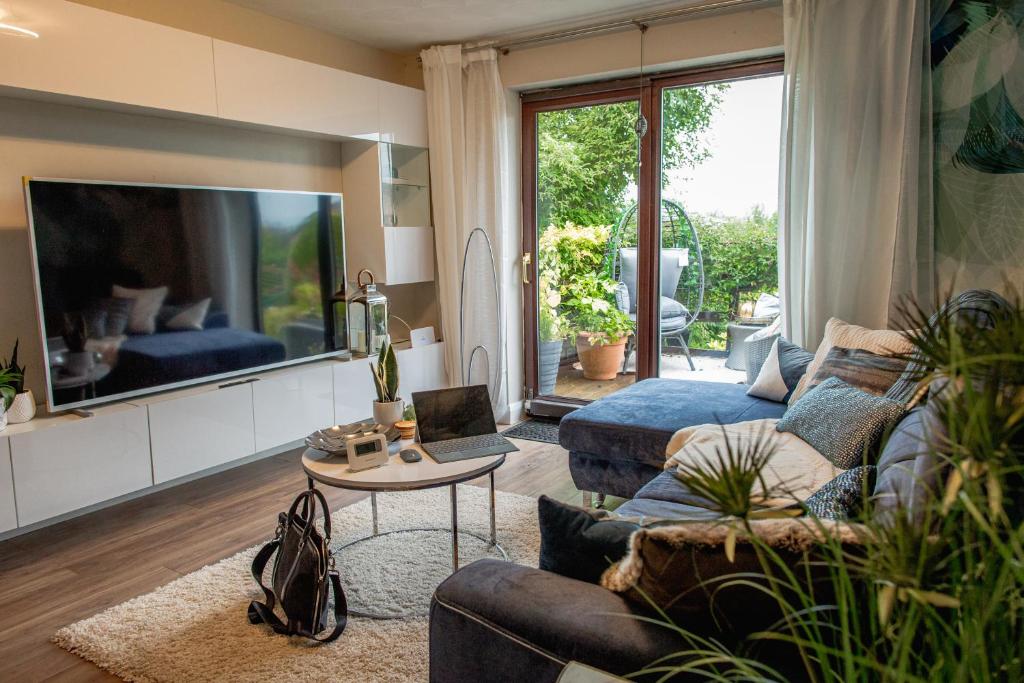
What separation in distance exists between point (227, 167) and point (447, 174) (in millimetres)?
1367

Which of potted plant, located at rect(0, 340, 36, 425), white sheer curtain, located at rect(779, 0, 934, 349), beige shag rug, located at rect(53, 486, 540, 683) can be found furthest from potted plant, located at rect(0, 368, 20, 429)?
white sheer curtain, located at rect(779, 0, 934, 349)

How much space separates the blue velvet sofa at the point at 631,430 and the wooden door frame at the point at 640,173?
117 centimetres

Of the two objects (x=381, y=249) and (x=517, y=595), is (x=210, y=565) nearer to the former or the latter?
(x=517, y=595)

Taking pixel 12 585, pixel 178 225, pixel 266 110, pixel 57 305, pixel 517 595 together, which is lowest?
pixel 12 585

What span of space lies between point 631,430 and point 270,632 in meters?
1.52

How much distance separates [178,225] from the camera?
11.2 ft

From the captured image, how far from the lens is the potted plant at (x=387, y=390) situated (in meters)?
2.71

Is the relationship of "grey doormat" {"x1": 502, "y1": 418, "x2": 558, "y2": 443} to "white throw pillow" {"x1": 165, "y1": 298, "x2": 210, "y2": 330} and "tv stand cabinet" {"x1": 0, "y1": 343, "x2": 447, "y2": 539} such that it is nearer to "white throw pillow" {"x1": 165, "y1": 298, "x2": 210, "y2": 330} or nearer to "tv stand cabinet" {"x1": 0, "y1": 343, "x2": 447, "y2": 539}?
"tv stand cabinet" {"x1": 0, "y1": 343, "x2": 447, "y2": 539}

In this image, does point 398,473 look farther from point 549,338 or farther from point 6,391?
point 549,338

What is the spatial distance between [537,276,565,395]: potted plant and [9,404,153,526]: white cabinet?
2.53m

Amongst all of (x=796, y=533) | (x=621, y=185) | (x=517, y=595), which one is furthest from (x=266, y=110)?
(x=796, y=533)

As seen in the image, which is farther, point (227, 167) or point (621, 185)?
point (621, 185)

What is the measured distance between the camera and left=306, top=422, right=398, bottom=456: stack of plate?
8.13ft

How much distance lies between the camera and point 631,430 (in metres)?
2.91
